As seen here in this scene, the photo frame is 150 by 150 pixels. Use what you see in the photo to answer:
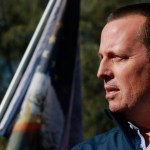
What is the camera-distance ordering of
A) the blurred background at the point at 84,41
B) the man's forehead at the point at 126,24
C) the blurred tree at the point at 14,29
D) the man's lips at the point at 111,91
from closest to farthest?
the man's lips at the point at 111,91 < the man's forehead at the point at 126,24 < the blurred background at the point at 84,41 < the blurred tree at the point at 14,29

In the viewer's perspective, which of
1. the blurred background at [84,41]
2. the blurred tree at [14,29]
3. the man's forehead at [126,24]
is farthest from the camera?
the blurred tree at [14,29]

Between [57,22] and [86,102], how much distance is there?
31.4ft

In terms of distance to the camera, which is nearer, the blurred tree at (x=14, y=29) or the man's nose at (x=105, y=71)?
the man's nose at (x=105, y=71)

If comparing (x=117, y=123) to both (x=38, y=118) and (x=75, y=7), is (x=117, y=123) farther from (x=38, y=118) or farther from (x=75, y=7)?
(x=75, y=7)

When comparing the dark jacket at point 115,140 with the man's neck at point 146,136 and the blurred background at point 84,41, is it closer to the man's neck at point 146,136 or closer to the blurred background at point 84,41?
the man's neck at point 146,136

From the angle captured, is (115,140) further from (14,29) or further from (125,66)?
(14,29)

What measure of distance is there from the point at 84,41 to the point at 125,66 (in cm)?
1275

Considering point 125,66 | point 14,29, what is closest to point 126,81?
point 125,66

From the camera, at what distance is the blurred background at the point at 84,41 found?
13.5 m

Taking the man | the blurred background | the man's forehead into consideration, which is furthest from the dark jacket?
the blurred background

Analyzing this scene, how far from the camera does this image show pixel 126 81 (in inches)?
81.4

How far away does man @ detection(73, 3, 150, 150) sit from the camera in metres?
2.04

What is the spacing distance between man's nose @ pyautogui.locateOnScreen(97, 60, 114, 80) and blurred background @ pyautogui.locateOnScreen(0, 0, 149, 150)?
1075cm

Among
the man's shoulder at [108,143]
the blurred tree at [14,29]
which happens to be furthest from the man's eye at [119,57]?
the blurred tree at [14,29]
